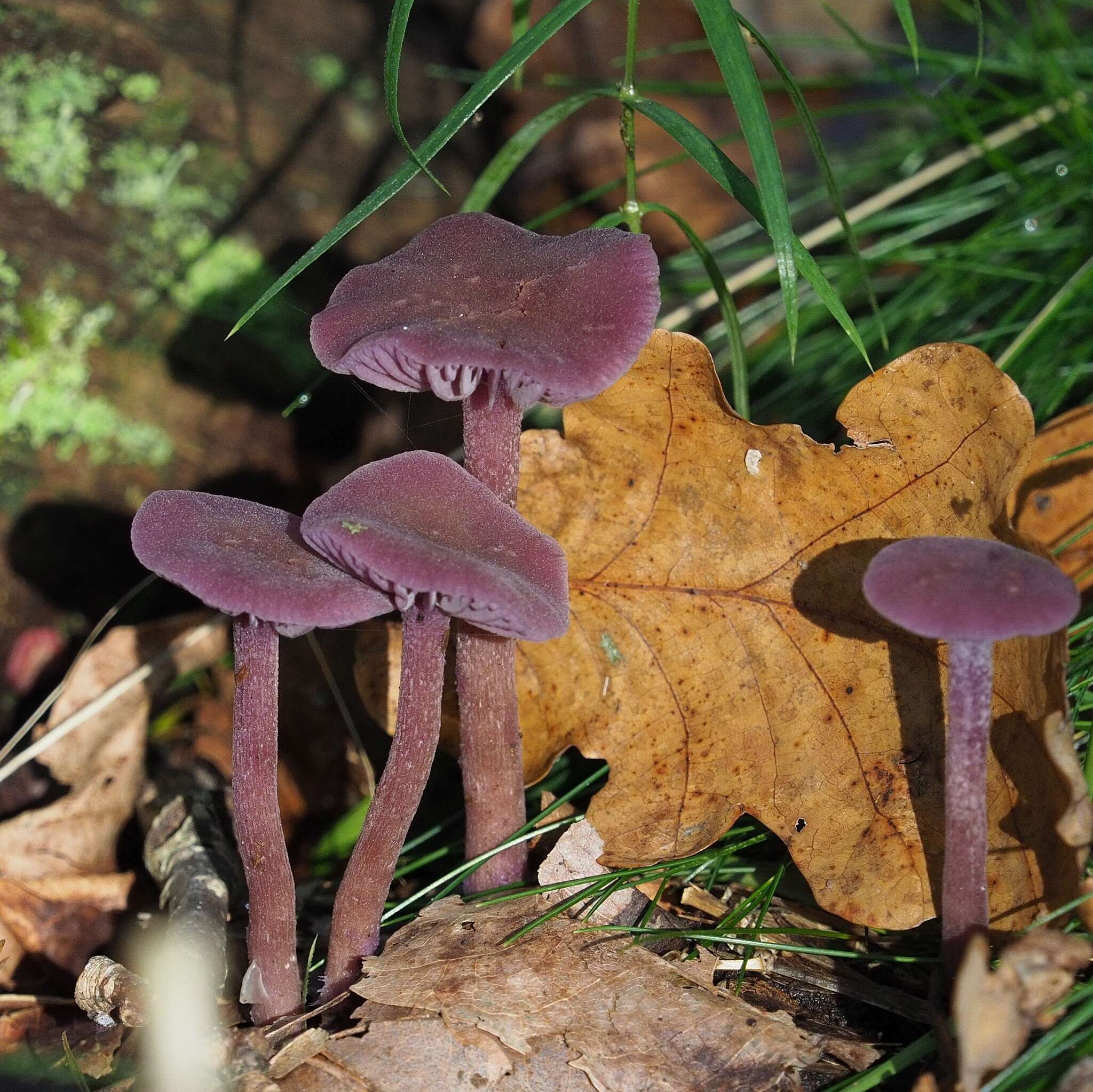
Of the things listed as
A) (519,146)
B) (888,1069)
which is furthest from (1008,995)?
(519,146)

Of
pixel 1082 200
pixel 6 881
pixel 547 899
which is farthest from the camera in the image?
pixel 1082 200

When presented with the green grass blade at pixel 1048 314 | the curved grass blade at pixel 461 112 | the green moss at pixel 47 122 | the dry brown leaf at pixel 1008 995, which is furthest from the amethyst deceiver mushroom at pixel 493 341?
the green moss at pixel 47 122

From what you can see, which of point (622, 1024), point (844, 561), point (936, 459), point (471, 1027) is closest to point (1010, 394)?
point (936, 459)

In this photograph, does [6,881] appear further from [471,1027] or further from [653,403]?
[653,403]

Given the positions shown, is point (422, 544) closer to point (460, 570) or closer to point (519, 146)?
point (460, 570)

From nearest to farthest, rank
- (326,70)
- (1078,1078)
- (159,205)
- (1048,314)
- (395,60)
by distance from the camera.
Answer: (1078,1078) → (395,60) → (1048,314) → (159,205) → (326,70)

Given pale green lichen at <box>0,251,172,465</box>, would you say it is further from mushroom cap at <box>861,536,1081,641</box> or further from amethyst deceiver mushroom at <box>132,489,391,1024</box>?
mushroom cap at <box>861,536,1081,641</box>
